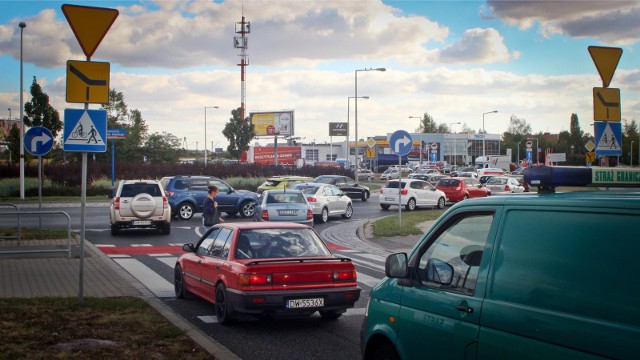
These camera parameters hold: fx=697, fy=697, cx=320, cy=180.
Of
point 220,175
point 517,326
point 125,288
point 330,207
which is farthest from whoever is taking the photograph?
point 220,175

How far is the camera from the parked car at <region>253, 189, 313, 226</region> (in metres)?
23.5

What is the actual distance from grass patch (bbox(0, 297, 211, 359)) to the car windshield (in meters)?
1.49

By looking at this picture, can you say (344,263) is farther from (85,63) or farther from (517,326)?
(517,326)

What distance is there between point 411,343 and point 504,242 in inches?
45.5

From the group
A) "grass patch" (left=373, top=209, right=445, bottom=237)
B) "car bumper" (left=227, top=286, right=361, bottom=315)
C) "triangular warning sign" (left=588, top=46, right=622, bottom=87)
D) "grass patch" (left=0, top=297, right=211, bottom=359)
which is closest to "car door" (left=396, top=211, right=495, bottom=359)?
"grass patch" (left=0, top=297, right=211, bottom=359)

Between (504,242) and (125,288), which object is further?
(125,288)

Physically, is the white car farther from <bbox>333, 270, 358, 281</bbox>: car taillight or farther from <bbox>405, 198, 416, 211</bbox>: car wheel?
<bbox>333, 270, 358, 281</bbox>: car taillight

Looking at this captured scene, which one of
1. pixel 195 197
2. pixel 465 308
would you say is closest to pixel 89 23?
pixel 465 308

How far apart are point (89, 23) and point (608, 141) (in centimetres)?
799

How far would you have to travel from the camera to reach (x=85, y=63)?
32.0 feet

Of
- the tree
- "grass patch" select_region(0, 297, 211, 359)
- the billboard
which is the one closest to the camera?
"grass patch" select_region(0, 297, 211, 359)

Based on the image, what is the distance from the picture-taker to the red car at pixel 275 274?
888 centimetres

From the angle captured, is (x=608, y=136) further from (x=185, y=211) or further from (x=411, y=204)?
(x=411, y=204)

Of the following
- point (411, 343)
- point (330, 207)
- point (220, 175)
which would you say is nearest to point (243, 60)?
point (220, 175)
